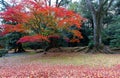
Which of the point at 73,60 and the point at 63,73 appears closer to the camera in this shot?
the point at 63,73

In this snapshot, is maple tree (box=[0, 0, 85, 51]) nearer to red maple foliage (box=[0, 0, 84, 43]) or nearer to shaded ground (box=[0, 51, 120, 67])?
red maple foliage (box=[0, 0, 84, 43])

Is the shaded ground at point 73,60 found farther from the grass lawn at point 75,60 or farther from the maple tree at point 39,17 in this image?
the maple tree at point 39,17

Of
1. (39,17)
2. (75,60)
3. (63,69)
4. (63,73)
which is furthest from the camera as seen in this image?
(39,17)

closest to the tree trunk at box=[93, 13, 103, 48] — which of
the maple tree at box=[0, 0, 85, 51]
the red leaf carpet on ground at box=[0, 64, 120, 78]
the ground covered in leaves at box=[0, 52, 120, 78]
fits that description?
the maple tree at box=[0, 0, 85, 51]

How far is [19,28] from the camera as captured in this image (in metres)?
18.8

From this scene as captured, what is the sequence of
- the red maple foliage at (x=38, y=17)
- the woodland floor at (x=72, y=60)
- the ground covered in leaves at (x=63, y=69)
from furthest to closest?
the red maple foliage at (x=38, y=17) → the woodland floor at (x=72, y=60) → the ground covered in leaves at (x=63, y=69)

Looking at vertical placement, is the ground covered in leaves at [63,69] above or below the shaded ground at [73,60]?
above

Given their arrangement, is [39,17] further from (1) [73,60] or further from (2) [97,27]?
(2) [97,27]

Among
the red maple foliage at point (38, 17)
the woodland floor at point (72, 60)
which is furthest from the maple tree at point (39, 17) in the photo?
the woodland floor at point (72, 60)

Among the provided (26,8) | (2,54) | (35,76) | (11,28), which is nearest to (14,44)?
(2,54)

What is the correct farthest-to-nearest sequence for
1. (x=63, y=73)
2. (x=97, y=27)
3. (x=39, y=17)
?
(x=97, y=27), (x=39, y=17), (x=63, y=73)

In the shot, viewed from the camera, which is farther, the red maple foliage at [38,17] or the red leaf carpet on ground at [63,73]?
the red maple foliage at [38,17]

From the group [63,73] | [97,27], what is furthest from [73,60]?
[63,73]

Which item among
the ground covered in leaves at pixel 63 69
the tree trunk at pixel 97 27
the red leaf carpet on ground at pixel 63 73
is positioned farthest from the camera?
the tree trunk at pixel 97 27
